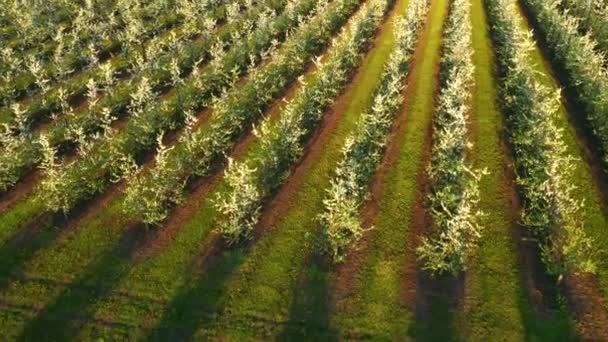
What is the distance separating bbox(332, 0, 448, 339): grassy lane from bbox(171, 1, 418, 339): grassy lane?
8.27 ft

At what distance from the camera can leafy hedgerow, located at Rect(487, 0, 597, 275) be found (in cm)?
4194

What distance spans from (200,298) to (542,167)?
30.5 meters

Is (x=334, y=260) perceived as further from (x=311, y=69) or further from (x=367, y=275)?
(x=311, y=69)

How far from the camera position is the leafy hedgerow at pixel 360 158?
43938 mm

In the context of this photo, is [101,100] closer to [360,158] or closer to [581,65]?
[360,158]

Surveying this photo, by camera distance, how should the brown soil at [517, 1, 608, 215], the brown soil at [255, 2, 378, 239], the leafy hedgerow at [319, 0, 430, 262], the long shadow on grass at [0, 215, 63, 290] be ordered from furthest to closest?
the brown soil at [517, 1, 608, 215]
the brown soil at [255, 2, 378, 239]
the long shadow on grass at [0, 215, 63, 290]
the leafy hedgerow at [319, 0, 430, 262]

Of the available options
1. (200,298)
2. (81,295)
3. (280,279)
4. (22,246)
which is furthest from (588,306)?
(22,246)

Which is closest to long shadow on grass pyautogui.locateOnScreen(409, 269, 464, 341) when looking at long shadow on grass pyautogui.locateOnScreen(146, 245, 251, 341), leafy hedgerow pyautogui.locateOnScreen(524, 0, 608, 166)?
long shadow on grass pyautogui.locateOnScreen(146, 245, 251, 341)

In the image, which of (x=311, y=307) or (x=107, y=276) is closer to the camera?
(x=311, y=307)

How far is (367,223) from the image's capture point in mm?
49562

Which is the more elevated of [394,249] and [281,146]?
[281,146]

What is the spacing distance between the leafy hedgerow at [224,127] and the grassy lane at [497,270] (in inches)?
953

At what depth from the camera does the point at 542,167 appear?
49.2m

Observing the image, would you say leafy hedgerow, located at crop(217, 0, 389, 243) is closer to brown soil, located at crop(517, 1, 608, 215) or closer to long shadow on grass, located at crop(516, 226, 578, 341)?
long shadow on grass, located at crop(516, 226, 578, 341)
